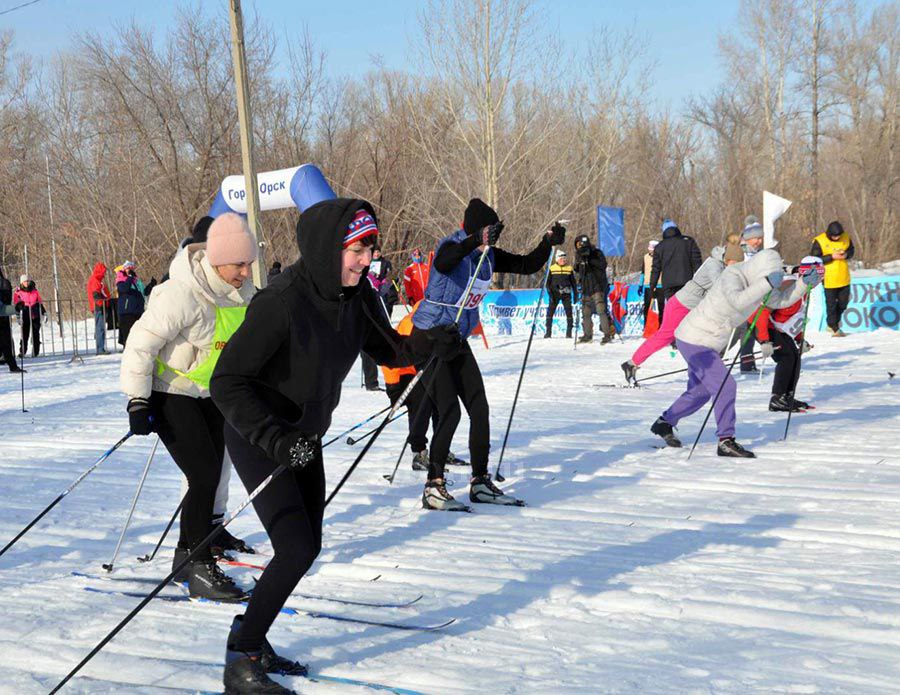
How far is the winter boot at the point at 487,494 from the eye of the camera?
5.69 metres

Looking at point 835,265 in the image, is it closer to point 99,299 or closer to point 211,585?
point 211,585

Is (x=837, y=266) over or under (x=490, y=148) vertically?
under

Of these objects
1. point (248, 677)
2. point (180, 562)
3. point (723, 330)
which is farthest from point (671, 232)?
point (248, 677)

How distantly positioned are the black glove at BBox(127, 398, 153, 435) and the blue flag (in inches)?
670

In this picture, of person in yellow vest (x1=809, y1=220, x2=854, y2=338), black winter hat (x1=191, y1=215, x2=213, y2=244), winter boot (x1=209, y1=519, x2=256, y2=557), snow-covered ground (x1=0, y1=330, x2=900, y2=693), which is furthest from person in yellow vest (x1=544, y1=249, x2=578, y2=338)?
winter boot (x1=209, y1=519, x2=256, y2=557)

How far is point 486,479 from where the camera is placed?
18.9ft

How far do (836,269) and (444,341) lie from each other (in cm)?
1174

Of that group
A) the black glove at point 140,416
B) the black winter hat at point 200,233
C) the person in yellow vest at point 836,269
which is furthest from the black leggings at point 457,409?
the person in yellow vest at point 836,269

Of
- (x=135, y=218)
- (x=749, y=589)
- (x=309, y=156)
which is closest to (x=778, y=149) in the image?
(x=309, y=156)

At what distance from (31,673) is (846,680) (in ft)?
8.80

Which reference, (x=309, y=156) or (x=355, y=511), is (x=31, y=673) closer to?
(x=355, y=511)

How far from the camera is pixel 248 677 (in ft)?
9.76

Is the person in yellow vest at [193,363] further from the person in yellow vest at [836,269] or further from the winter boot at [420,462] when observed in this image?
the person in yellow vest at [836,269]

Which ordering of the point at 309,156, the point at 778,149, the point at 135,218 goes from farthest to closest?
the point at 778,149 → the point at 309,156 → the point at 135,218
